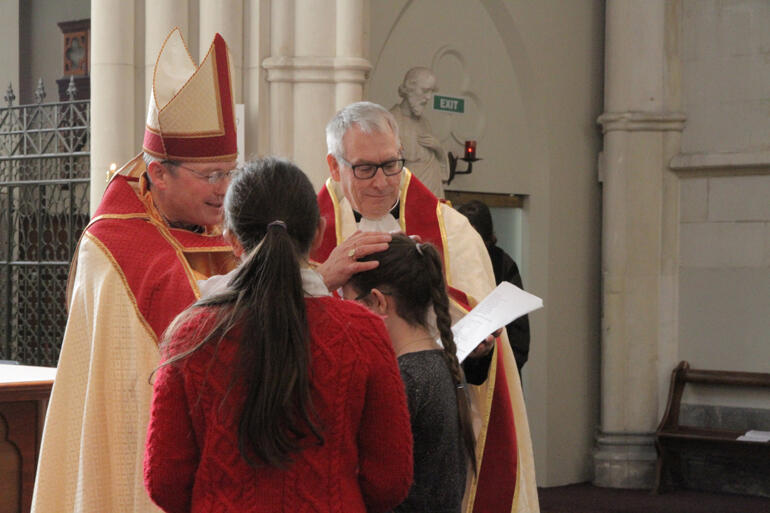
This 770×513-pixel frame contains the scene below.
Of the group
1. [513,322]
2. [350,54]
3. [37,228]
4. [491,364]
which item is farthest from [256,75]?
[491,364]

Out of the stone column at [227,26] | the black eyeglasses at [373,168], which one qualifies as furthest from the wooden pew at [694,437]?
the black eyeglasses at [373,168]

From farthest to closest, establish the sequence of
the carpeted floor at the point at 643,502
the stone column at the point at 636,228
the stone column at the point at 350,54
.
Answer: the stone column at the point at 636,228, the carpeted floor at the point at 643,502, the stone column at the point at 350,54

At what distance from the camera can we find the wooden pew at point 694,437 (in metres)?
7.30

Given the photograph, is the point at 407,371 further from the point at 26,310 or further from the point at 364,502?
the point at 26,310

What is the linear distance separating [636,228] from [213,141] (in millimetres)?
5697

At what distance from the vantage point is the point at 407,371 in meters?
2.27

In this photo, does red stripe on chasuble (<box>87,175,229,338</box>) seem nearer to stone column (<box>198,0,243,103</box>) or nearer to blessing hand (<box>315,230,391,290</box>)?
blessing hand (<box>315,230,391,290</box>)

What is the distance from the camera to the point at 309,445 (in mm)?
1795

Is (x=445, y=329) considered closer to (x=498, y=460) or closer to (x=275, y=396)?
(x=275, y=396)

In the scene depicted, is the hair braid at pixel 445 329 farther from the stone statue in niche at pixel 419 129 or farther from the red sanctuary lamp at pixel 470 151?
the red sanctuary lamp at pixel 470 151

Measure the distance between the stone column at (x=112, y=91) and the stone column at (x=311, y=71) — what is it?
0.66 metres

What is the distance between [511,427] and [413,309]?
35.1 inches

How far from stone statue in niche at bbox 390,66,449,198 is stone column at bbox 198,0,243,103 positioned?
136 centimetres

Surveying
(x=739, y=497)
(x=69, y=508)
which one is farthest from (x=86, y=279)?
(x=739, y=497)
